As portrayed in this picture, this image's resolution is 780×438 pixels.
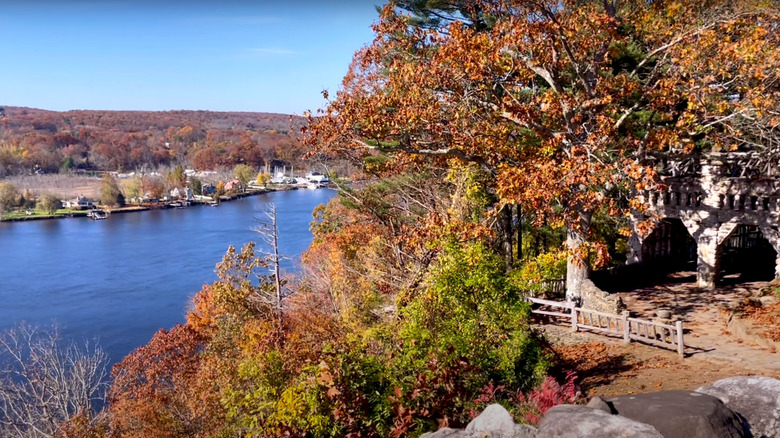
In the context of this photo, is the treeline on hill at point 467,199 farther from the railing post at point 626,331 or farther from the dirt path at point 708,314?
the dirt path at point 708,314

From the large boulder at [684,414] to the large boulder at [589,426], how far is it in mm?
433

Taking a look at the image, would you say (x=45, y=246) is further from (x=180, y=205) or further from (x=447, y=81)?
(x=447, y=81)

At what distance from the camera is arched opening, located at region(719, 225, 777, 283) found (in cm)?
1606

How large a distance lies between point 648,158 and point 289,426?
1122 centimetres

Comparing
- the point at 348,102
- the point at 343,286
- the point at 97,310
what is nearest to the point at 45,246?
the point at 97,310

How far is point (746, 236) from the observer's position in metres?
18.3

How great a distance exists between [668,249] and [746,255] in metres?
1.92

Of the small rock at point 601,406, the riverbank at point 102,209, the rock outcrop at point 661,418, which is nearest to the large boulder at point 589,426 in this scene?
the rock outcrop at point 661,418

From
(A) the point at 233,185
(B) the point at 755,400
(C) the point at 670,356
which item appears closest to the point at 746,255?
(C) the point at 670,356

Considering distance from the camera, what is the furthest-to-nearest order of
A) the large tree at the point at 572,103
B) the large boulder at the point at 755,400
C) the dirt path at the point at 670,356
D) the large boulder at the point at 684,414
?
the large tree at the point at 572,103, the dirt path at the point at 670,356, the large boulder at the point at 755,400, the large boulder at the point at 684,414

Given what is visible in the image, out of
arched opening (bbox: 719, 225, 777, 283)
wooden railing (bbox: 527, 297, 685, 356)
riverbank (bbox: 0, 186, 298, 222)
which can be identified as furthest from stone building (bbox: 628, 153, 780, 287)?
riverbank (bbox: 0, 186, 298, 222)

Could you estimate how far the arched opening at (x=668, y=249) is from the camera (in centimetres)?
1711

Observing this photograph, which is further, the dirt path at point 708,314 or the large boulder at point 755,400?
the dirt path at point 708,314

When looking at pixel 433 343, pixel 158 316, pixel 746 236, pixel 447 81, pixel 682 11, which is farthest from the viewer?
pixel 158 316
